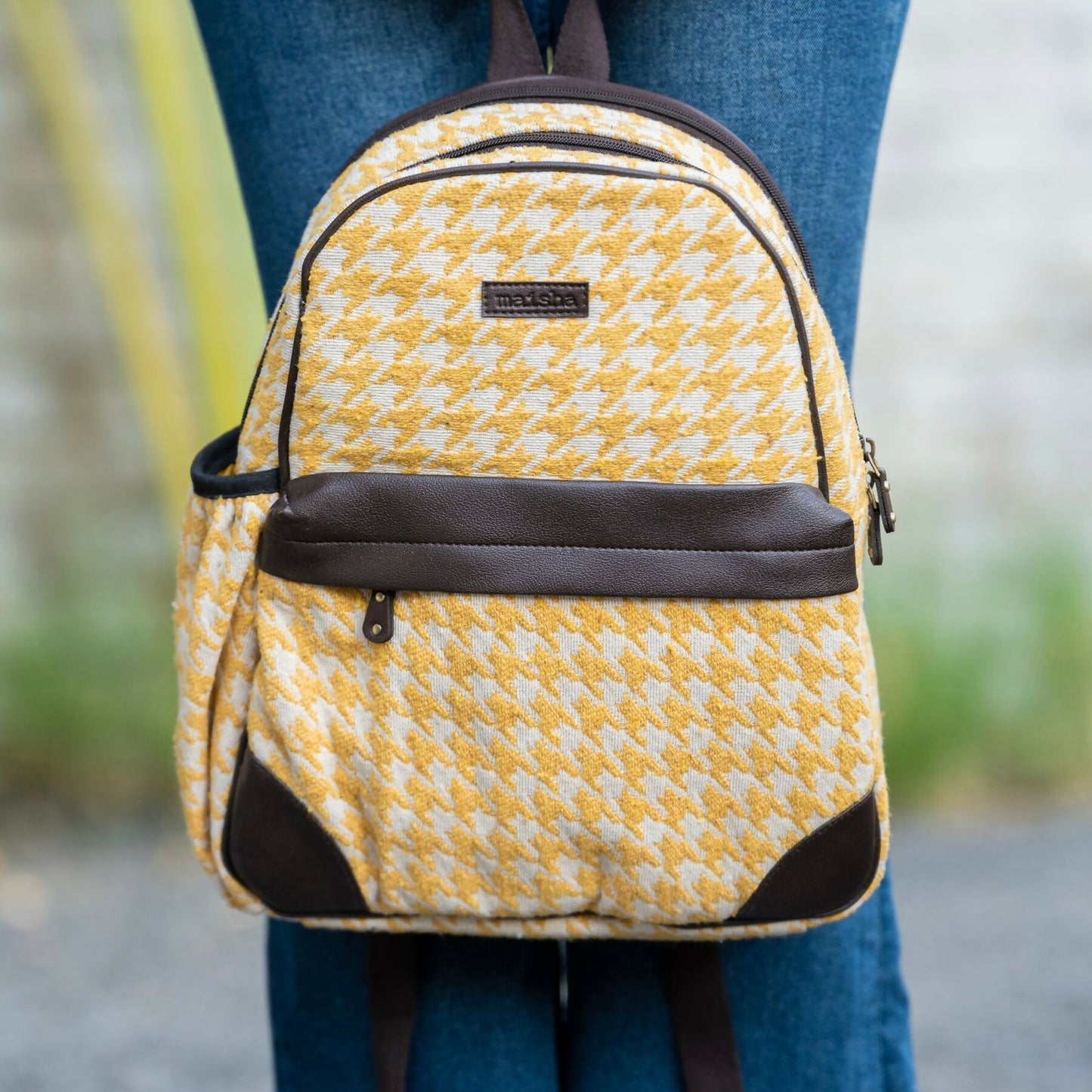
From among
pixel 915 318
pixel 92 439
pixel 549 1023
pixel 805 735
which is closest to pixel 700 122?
pixel 805 735

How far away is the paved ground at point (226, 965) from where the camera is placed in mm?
1255

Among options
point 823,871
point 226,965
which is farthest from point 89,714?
point 823,871

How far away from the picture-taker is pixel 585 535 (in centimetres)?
61

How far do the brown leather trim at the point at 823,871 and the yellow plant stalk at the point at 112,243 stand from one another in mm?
1221

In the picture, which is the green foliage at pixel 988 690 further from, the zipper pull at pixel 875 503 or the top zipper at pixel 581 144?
the top zipper at pixel 581 144

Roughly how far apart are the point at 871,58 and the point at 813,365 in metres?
0.19

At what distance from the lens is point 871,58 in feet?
2.21

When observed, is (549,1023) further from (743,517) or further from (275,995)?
(743,517)

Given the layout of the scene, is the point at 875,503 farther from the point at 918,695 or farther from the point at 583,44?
the point at 918,695

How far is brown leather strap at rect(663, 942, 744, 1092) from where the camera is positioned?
2.35 feet

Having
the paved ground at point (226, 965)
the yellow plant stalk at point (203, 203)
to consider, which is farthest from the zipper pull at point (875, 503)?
the yellow plant stalk at point (203, 203)

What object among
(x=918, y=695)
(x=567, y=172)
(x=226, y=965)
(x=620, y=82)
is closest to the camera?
(x=567, y=172)

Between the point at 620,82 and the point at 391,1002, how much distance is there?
553 mm

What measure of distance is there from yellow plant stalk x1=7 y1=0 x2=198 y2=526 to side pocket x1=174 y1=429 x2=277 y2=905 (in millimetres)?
1032
